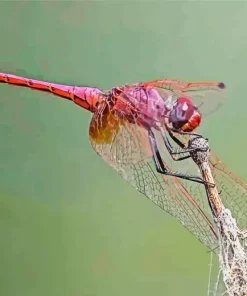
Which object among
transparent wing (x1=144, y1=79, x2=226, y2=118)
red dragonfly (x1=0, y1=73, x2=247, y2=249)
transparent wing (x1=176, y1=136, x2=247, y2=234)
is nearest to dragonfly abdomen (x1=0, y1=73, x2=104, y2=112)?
red dragonfly (x1=0, y1=73, x2=247, y2=249)

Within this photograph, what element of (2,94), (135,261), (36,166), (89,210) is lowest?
(135,261)

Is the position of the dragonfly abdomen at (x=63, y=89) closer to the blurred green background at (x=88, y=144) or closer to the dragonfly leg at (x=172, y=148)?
the blurred green background at (x=88, y=144)

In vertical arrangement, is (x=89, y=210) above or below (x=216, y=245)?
above

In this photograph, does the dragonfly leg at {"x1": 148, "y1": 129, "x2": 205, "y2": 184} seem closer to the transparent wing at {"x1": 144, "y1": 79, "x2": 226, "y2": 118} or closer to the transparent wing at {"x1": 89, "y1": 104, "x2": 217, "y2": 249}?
the transparent wing at {"x1": 89, "y1": 104, "x2": 217, "y2": 249}

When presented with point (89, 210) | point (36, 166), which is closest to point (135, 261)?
point (89, 210)

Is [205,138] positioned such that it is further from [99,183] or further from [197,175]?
[99,183]

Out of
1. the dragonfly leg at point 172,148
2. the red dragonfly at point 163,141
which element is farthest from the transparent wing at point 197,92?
the dragonfly leg at point 172,148

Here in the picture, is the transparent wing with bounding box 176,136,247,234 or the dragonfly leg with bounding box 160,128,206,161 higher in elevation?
the dragonfly leg with bounding box 160,128,206,161
